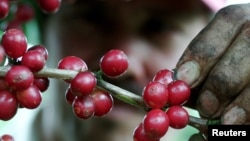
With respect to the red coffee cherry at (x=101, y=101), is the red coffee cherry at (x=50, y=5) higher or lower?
higher

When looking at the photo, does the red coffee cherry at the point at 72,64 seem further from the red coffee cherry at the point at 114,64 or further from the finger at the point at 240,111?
the finger at the point at 240,111

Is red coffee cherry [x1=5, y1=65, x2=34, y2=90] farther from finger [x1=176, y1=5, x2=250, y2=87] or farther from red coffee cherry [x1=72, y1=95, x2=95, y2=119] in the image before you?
finger [x1=176, y1=5, x2=250, y2=87]

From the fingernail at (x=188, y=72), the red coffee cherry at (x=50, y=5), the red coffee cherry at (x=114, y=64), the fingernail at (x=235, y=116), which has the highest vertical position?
the red coffee cherry at (x=114, y=64)

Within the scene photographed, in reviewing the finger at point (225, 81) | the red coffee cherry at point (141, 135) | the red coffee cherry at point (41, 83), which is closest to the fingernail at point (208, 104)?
the finger at point (225, 81)

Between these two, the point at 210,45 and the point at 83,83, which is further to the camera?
the point at 210,45

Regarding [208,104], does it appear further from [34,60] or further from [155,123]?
[34,60]

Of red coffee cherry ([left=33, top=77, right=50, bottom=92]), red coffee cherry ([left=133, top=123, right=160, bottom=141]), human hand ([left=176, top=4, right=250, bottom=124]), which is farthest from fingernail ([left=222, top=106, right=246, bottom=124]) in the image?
red coffee cherry ([left=33, top=77, right=50, bottom=92])

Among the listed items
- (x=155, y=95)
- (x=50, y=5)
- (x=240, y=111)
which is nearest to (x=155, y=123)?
(x=155, y=95)
